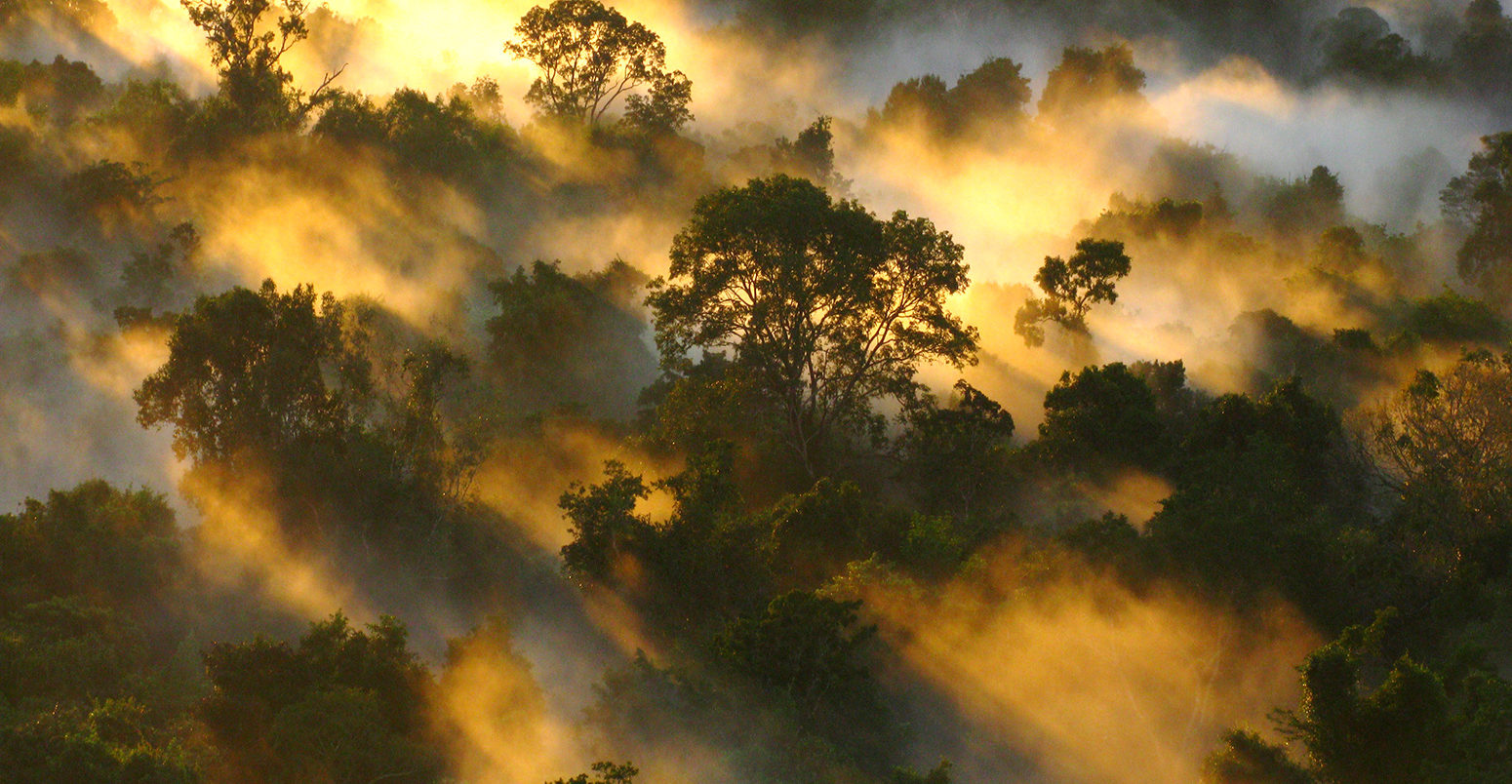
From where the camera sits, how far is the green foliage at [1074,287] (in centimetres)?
4256

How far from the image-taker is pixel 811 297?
3259 cm

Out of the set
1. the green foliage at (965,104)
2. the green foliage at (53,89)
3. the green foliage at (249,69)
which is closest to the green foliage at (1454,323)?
the green foliage at (965,104)

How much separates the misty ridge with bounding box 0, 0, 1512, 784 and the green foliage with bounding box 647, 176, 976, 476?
0.46 ft

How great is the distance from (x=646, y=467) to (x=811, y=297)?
650cm

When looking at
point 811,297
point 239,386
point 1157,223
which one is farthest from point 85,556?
point 1157,223

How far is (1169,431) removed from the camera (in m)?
36.5

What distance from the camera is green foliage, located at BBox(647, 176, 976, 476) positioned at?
32.2m

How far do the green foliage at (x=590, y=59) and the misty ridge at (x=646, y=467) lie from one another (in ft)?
0.75

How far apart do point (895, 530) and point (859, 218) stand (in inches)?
356

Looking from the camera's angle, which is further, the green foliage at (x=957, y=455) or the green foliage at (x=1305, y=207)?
the green foliage at (x=1305, y=207)

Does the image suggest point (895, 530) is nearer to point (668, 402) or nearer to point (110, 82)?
point (668, 402)

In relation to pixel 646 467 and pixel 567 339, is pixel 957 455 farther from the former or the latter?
pixel 567 339

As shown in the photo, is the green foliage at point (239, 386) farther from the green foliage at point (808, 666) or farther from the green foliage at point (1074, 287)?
the green foliage at point (1074, 287)

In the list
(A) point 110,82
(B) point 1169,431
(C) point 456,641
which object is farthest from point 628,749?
(A) point 110,82
